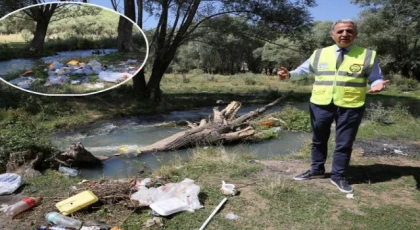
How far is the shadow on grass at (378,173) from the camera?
4.95m

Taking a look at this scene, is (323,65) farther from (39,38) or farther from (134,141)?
(134,141)

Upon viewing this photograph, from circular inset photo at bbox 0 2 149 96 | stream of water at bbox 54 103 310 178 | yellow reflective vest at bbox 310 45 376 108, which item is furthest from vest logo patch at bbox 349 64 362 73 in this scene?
stream of water at bbox 54 103 310 178

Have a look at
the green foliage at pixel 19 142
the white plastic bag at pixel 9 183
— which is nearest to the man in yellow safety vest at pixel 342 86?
the white plastic bag at pixel 9 183

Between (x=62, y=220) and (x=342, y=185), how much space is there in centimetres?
285

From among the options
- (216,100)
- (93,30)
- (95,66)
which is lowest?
(216,100)

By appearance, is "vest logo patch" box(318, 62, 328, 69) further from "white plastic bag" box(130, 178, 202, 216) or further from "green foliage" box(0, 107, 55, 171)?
"green foliage" box(0, 107, 55, 171)

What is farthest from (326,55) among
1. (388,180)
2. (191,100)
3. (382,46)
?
(382,46)

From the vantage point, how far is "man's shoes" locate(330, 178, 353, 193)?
174 inches

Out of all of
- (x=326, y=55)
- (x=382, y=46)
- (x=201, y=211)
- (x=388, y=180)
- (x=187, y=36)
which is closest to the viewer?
(x=201, y=211)

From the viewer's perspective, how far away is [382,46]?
1139 inches

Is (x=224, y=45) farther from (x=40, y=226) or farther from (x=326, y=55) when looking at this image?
(x=40, y=226)

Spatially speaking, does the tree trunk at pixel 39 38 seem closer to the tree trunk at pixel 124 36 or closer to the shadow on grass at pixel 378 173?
the tree trunk at pixel 124 36

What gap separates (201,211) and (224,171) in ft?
4.24

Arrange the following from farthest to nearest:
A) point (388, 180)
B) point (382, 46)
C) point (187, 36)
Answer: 1. point (382, 46)
2. point (187, 36)
3. point (388, 180)
